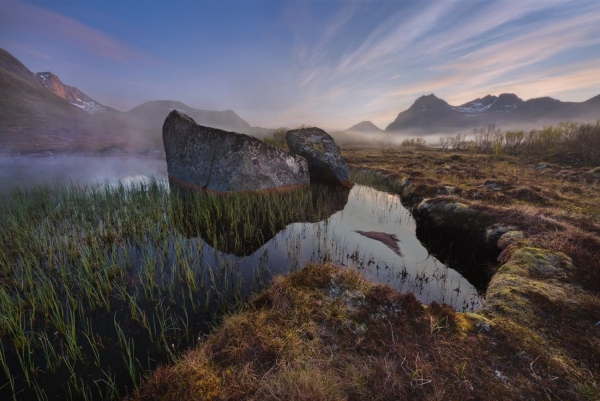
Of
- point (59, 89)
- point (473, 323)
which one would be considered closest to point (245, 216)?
point (473, 323)

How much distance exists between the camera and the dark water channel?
10.0ft

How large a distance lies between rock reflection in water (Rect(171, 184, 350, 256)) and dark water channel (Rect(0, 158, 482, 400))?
12 cm

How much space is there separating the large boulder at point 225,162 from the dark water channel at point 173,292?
10.5ft

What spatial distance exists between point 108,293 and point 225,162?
25.0 ft

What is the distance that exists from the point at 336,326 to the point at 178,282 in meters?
3.51

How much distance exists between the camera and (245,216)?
8938 mm

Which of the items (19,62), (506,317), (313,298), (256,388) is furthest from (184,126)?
(19,62)

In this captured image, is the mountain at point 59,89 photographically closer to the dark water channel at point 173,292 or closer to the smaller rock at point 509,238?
the dark water channel at point 173,292

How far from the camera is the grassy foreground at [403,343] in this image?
8.16 ft

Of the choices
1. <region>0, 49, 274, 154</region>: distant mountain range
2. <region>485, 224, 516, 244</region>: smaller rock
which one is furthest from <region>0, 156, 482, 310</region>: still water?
<region>0, 49, 274, 154</region>: distant mountain range

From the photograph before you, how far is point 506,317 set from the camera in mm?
3592

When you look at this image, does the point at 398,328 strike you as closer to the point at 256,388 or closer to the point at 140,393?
the point at 256,388

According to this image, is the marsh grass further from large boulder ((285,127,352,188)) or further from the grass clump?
large boulder ((285,127,352,188))

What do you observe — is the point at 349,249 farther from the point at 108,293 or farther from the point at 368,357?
the point at 108,293
